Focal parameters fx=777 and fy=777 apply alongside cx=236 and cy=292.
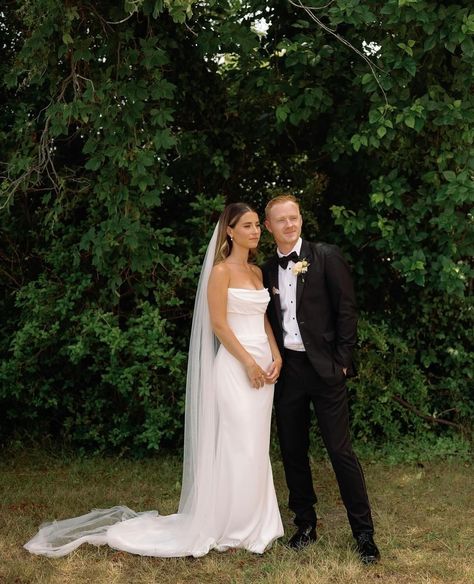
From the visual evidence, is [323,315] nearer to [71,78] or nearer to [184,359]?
[184,359]

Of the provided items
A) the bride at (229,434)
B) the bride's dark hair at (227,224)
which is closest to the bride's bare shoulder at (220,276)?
the bride at (229,434)

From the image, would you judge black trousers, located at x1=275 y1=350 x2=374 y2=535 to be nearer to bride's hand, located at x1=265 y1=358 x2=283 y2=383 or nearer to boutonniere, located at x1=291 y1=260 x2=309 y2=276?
bride's hand, located at x1=265 y1=358 x2=283 y2=383

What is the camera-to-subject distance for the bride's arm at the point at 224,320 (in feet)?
15.2

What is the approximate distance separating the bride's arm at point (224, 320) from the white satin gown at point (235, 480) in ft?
A: 0.19

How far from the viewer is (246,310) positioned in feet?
15.4

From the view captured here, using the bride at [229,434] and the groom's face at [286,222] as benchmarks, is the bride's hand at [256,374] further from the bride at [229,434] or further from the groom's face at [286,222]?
the groom's face at [286,222]

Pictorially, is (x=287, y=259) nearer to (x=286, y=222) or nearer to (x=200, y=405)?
(x=286, y=222)

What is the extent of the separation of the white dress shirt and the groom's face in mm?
58

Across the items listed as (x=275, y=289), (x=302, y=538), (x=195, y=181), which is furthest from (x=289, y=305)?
(x=195, y=181)

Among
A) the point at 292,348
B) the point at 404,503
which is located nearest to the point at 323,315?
the point at 292,348

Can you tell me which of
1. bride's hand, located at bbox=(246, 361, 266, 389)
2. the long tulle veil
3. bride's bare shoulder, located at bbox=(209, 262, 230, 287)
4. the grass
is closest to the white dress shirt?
bride's hand, located at bbox=(246, 361, 266, 389)

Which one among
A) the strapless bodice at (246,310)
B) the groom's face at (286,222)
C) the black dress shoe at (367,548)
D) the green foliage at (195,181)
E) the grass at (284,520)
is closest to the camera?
the grass at (284,520)

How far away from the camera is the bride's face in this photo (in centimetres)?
470

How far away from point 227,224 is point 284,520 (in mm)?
2025
